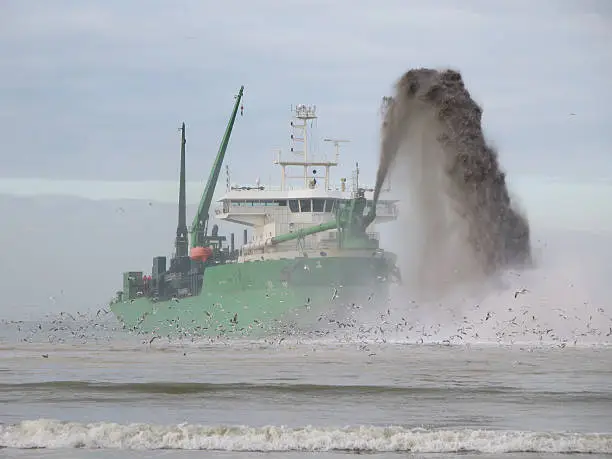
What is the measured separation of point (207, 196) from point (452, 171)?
39.3m

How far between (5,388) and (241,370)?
8719mm

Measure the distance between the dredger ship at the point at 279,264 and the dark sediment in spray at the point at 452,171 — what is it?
585cm

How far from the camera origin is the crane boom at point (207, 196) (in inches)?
3275

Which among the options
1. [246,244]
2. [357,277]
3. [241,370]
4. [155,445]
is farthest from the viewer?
[246,244]

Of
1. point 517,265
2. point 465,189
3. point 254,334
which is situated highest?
point 465,189

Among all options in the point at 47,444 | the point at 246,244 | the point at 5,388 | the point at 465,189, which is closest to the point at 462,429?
the point at 47,444

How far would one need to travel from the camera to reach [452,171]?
49.8 m

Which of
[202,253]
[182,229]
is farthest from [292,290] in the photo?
[182,229]

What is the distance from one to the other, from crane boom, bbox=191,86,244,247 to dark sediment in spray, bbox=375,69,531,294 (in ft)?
109

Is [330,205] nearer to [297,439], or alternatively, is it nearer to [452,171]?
[452,171]

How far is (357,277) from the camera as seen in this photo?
199ft

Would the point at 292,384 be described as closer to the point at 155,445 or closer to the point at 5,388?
the point at 5,388

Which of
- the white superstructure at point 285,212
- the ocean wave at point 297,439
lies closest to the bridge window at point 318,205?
the white superstructure at point 285,212

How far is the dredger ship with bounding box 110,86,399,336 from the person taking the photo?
60.5 meters
